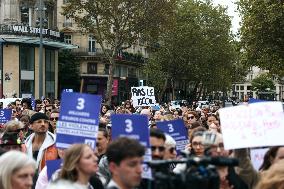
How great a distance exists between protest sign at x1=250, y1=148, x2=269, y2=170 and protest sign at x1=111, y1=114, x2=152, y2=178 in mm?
1312

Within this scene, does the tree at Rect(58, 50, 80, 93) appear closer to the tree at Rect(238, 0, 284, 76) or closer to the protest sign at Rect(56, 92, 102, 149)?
the tree at Rect(238, 0, 284, 76)

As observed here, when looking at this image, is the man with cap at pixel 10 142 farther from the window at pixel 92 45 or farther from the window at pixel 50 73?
the window at pixel 92 45

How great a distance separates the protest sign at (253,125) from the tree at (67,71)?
58249 millimetres

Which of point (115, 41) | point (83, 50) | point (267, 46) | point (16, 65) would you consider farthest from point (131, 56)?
point (267, 46)

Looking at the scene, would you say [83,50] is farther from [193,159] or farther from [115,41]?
[193,159]

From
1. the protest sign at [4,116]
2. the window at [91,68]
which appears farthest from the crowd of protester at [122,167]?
the window at [91,68]

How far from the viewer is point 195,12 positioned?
64312mm

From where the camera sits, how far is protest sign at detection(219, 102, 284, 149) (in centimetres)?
600

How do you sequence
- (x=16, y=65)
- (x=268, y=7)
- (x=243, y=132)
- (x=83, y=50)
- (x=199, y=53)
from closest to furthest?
(x=243, y=132), (x=268, y=7), (x=16, y=65), (x=199, y=53), (x=83, y=50)

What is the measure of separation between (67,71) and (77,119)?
58.4m

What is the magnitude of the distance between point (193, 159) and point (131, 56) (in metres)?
72.7

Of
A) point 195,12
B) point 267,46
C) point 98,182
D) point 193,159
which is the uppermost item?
point 195,12

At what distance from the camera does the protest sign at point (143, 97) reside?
23062 mm

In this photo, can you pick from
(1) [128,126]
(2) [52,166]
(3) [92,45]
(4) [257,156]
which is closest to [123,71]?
(3) [92,45]
